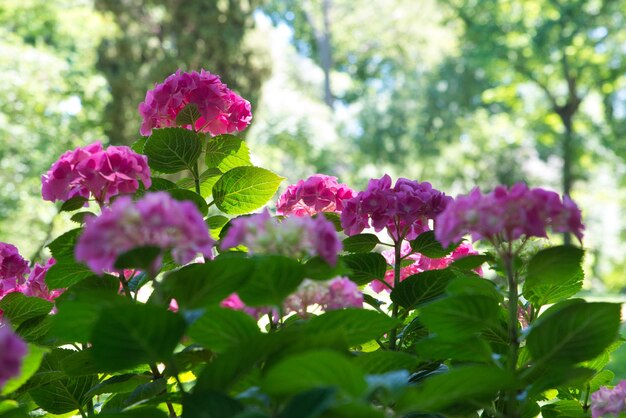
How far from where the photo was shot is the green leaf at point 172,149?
1.45 m

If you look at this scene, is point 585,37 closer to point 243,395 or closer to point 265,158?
point 265,158

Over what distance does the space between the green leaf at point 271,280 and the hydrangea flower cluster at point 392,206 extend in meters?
0.60

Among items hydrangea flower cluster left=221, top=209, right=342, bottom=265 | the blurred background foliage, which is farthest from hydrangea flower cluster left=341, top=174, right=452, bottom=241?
the blurred background foliage

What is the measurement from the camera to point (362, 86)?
990 inches

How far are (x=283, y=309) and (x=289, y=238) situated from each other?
122 millimetres

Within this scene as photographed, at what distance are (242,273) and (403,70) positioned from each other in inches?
891

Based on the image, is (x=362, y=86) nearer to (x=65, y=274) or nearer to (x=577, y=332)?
(x=65, y=274)

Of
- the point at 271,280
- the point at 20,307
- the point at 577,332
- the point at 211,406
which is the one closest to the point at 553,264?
the point at 577,332

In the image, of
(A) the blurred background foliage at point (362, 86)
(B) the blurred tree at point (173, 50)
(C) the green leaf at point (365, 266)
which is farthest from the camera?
(A) the blurred background foliage at point (362, 86)

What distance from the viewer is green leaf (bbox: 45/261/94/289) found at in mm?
1315

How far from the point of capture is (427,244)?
4.92 ft

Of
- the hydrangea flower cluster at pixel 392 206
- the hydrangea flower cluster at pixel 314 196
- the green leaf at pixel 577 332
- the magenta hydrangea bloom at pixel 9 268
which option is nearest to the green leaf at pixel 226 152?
the hydrangea flower cluster at pixel 314 196

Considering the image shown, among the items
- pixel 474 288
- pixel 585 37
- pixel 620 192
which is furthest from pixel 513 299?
pixel 620 192

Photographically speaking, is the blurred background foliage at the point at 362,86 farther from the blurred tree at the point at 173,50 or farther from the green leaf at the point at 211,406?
the green leaf at the point at 211,406
